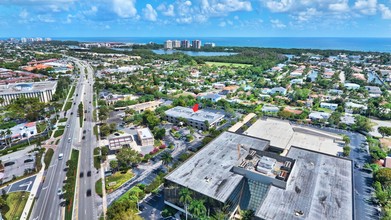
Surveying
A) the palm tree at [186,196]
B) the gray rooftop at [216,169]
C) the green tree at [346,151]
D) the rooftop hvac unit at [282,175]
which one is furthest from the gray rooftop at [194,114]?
the palm tree at [186,196]

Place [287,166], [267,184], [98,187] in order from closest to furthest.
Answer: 1. [267,184]
2. [287,166]
3. [98,187]

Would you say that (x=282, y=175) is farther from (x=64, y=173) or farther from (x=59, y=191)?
(x=64, y=173)

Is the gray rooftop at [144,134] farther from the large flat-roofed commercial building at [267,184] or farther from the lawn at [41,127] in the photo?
the lawn at [41,127]

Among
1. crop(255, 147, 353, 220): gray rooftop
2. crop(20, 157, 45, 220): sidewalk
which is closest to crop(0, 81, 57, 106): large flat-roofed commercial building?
crop(20, 157, 45, 220): sidewalk

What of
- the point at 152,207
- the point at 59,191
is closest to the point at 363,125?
the point at 152,207

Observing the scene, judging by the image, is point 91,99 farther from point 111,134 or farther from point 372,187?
point 372,187

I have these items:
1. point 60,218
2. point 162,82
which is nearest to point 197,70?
point 162,82
